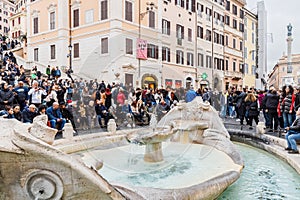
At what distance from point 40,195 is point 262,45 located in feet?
123

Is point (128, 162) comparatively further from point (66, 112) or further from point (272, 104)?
point (272, 104)

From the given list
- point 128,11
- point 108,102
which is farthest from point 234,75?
point 108,102

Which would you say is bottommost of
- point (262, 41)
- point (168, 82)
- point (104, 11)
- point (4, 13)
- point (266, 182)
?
point (266, 182)

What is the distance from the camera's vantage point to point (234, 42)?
34.2 metres

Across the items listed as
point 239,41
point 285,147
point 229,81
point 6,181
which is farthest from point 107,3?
point 239,41

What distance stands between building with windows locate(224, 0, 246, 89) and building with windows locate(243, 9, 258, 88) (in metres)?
1.59

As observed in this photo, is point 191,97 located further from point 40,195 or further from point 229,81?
point 229,81

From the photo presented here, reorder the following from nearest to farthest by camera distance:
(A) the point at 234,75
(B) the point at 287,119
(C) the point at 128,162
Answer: (C) the point at 128,162
(B) the point at 287,119
(A) the point at 234,75

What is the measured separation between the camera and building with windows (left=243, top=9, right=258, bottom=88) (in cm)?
3716

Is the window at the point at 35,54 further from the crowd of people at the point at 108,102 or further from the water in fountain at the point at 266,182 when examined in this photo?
the water in fountain at the point at 266,182

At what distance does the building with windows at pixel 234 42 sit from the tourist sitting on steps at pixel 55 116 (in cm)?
2596

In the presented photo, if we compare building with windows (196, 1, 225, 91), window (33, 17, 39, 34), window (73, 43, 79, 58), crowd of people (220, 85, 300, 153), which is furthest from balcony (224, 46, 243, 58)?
crowd of people (220, 85, 300, 153)

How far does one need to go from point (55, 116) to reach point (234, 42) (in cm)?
3060

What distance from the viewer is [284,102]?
7.76 m
